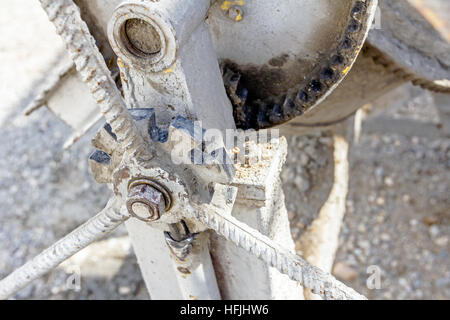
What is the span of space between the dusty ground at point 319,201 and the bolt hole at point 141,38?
1305 millimetres

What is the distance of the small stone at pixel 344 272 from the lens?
7.28ft

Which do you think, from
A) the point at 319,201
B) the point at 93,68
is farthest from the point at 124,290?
the point at 93,68

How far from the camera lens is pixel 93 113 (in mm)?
1691

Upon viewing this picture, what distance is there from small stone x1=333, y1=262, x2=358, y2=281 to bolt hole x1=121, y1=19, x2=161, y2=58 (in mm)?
1576

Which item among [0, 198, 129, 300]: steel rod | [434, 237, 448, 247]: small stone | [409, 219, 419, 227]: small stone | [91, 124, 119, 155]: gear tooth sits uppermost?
[409, 219, 419, 227]: small stone

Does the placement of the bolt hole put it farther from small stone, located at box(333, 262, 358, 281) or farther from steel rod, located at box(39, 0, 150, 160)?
small stone, located at box(333, 262, 358, 281)

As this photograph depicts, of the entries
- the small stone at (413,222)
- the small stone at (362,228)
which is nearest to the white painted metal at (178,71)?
the small stone at (362,228)

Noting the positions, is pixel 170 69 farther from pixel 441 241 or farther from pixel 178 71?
pixel 441 241

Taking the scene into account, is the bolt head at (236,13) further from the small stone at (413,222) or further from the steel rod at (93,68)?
the small stone at (413,222)

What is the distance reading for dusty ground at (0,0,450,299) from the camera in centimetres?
217

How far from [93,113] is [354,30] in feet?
3.04

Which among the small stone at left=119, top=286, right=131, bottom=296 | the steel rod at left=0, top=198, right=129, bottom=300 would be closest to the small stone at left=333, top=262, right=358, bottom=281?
the small stone at left=119, top=286, right=131, bottom=296

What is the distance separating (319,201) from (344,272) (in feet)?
1.13
